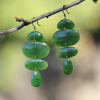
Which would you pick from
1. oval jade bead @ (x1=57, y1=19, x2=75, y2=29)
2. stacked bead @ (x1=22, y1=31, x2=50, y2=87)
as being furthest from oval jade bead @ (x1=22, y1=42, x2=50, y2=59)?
oval jade bead @ (x1=57, y1=19, x2=75, y2=29)

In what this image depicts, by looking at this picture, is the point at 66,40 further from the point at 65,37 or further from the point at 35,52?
the point at 35,52

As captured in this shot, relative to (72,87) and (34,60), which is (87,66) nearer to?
(72,87)

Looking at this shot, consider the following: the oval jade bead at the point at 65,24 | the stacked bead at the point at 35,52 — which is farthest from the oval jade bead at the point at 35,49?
the oval jade bead at the point at 65,24

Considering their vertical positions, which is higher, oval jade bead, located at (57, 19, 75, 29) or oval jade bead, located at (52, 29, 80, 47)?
oval jade bead, located at (57, 19, 75, 29)

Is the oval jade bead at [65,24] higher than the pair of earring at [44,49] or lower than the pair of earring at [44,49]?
higher

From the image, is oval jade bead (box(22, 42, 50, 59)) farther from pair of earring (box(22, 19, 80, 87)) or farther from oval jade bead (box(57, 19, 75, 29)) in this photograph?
oval jade bead (box(57, 19, 75, 29))

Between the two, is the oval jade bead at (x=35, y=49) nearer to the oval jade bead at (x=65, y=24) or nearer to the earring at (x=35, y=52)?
the earring at (x=35, y=52)

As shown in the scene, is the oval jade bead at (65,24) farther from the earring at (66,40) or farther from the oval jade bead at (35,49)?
the oval jade bead at (35,49)

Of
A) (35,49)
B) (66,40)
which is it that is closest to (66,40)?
(66,40)

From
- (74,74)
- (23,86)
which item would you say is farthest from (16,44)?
(74,74)

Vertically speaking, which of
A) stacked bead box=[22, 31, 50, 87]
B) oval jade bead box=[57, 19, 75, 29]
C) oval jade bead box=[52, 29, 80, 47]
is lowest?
stacked bead box=[22, 31, 50, 87]

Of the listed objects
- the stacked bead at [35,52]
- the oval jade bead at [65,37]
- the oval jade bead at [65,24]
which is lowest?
the stacked bead at [35,52]
